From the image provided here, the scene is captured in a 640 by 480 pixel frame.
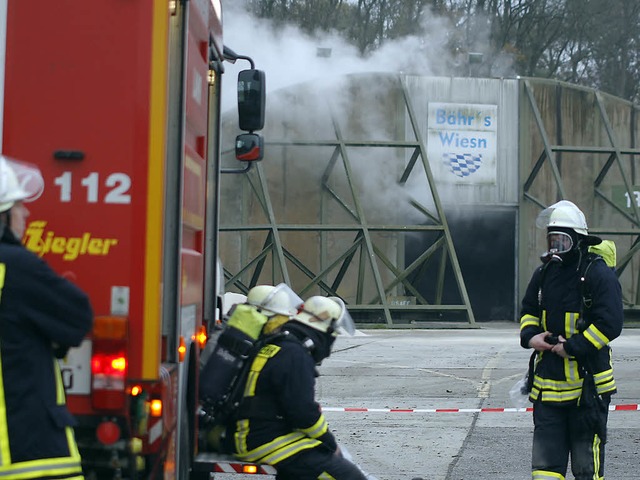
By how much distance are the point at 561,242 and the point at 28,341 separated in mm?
3077

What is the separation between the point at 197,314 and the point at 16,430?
2354 mm

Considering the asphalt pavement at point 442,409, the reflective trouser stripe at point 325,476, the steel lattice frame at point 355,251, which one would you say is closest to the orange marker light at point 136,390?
the reflective trouser stripe at point 325,476

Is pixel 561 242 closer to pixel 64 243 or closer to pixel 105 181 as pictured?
pixel 105 181

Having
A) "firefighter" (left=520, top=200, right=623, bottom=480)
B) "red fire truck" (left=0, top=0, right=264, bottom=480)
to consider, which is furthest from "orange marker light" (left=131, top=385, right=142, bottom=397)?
"firefighter" (left=520, top=200, right=623, bottom=480)

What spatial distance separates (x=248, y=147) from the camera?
21.8ft

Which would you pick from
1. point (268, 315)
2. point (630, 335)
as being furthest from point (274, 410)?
point (630, 335)

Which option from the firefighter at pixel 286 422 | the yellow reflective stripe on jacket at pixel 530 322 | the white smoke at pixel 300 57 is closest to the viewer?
the firefighter at pixel 286 422

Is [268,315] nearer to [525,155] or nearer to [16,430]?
[16,430]

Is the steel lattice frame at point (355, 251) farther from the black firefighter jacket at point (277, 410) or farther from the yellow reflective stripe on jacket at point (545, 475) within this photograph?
the black firefighter jacket at point (277, 410)

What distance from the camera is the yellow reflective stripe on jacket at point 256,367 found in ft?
16.2

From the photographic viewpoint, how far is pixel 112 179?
4.20m

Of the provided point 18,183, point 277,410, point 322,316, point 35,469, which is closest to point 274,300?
point 322,316

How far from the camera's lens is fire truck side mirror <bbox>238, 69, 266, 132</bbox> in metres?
6.48

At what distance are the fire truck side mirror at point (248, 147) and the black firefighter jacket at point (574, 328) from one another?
76.2 inches
